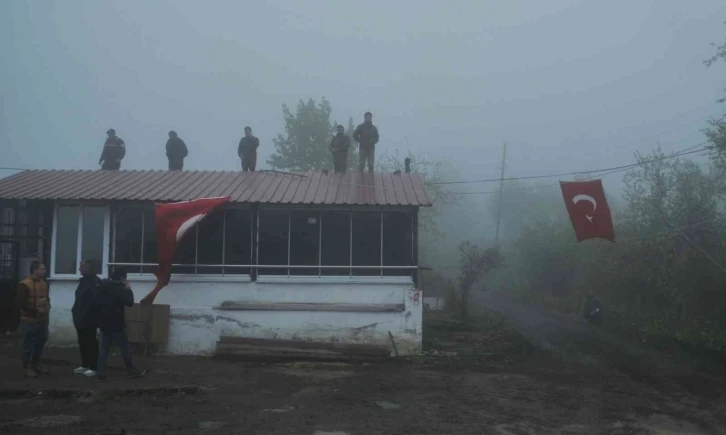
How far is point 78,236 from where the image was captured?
13516mm

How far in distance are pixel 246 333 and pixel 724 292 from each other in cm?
1345

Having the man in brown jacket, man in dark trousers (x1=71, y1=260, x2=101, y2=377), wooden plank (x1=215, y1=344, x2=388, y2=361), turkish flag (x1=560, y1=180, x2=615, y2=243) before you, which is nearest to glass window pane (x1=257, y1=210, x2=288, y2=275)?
wooden plank (x1=215, y1=344, x2=388, y2=361)

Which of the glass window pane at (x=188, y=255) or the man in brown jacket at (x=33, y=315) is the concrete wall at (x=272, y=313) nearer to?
the glass window pane at (x=188, y=255)

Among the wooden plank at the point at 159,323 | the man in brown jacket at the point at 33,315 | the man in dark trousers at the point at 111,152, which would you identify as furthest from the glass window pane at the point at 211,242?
the man in dark trousers at the point at 111,152

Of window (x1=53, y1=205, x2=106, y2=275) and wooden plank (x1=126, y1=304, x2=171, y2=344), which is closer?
wooden plank (x1=126, y1=304, x2=171, y2=344)

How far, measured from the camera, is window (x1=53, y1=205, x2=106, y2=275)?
13.5 m

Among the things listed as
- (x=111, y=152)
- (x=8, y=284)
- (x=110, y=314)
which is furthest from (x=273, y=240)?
(x=111, y=152)

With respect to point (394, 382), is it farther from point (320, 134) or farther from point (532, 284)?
point (320, 134)

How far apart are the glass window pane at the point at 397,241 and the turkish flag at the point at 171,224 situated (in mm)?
3498

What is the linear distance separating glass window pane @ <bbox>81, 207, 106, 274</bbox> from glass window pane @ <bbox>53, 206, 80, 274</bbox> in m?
0.18

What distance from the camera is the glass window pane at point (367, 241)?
13.6m

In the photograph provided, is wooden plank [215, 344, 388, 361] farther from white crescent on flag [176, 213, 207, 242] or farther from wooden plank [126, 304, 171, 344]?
white crescent on flag [176, 213, 207, 242]

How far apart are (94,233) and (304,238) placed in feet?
14.5

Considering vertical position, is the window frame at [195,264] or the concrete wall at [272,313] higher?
the window frame at [195,264]
